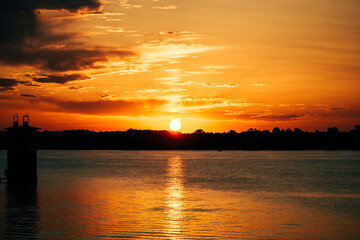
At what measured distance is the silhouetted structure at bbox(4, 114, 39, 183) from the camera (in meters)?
47.4

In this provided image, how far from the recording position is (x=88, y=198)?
41.0 metres

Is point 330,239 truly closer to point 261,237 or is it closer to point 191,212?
point 261,237

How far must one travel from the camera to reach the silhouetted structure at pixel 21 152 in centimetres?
4744

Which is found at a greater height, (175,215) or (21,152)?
(21,152)

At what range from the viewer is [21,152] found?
47688 millimetres

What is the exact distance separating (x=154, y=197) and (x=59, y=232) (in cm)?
1890

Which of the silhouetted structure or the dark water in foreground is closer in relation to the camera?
the dark water in foreground

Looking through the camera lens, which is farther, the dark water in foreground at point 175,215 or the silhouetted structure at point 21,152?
the silhouetted structure at point 21,152

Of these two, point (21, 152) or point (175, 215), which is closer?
point (175, 215)

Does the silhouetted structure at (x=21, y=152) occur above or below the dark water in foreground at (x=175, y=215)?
above

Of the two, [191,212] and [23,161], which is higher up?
[23,161]

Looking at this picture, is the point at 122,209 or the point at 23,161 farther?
the point at 23,161

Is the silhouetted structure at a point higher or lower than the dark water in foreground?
higher

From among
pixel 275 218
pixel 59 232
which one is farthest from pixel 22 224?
pixel 275 218
